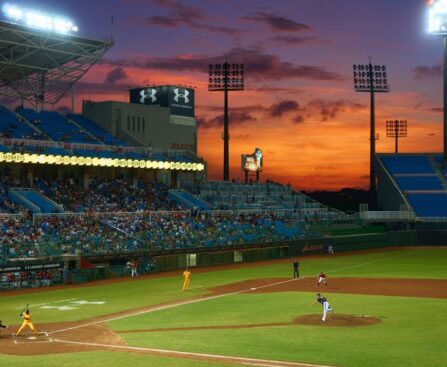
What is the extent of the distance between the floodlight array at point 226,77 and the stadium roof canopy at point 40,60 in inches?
1087

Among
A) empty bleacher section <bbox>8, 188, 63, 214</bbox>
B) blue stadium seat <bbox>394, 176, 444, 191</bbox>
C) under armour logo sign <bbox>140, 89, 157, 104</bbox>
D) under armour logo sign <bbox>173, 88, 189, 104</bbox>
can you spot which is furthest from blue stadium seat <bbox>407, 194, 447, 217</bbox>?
empty bleacher section <bbox>8, 188, 63, 214</bbox>

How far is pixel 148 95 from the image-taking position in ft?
281

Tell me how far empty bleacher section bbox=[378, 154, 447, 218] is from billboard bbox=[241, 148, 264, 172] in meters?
18.2

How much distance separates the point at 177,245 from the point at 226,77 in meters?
42.0

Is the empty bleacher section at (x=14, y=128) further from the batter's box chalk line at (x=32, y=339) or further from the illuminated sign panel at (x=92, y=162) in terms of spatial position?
the batter's box chalk line at (x=32, y=339)

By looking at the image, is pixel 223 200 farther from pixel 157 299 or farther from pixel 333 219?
pixel 157 299

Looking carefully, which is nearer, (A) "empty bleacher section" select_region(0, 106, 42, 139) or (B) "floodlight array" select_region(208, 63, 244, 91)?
(A) "empty bleacher section" select_region(0, 106, 42, 139)

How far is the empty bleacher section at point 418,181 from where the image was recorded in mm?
85750

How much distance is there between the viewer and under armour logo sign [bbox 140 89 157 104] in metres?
84.5

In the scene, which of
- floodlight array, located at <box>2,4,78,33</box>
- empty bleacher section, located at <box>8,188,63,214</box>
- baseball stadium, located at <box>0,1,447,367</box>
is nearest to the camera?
baseball stadium, located at <box>0,1,447,367</box>

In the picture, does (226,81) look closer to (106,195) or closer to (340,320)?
(106,195)

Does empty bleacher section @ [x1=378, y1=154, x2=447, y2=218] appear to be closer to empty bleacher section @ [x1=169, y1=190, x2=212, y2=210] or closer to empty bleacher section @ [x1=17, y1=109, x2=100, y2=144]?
empty bleacher section @ [x1=169, y1=190, x2=212, y2=210]

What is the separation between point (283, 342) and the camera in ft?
76.0

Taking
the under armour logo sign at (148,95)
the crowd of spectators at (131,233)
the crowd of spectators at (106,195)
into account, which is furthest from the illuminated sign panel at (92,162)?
the under armour logo sign at (148,95)
